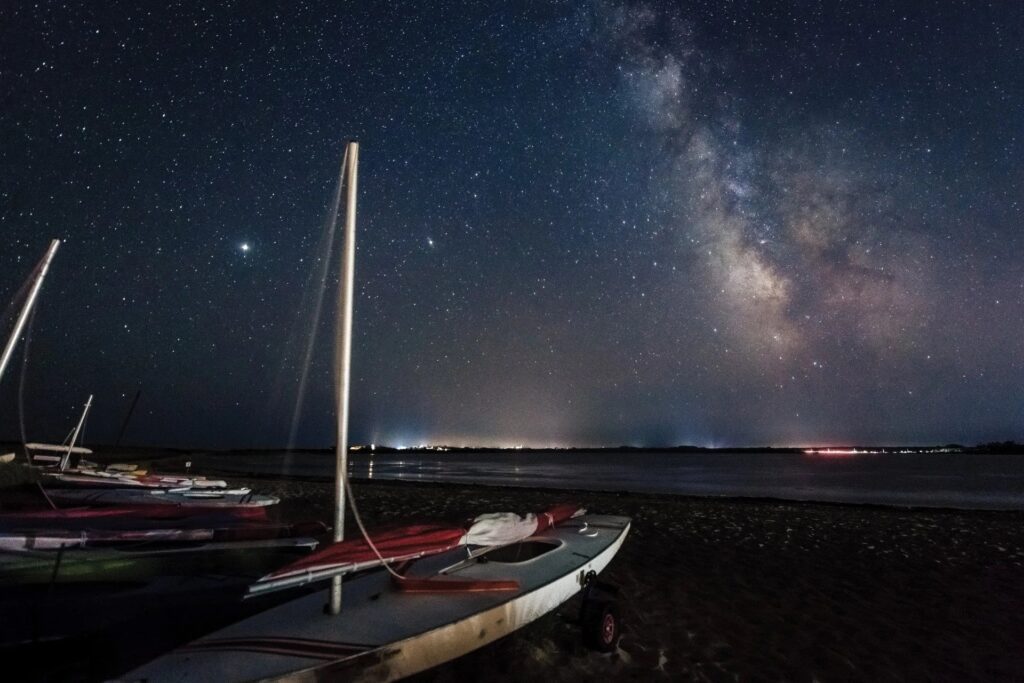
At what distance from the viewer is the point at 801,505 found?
29016 mm

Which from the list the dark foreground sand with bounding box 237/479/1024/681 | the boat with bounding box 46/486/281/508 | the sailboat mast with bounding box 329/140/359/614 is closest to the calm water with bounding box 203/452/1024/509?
the dark foreground sand with bounding box 237/479/1024/681

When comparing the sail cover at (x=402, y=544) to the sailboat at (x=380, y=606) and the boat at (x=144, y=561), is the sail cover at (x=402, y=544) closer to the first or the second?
the sailboat at (x=380, y=606)

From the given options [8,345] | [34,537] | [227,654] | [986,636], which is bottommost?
[986,636]

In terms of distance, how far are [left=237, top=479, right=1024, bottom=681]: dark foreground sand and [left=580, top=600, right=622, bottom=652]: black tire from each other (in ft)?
0.55

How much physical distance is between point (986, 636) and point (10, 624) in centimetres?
1428

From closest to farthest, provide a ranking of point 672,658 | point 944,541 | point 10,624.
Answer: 1. point 672,658
2. point 10,624
3. point 944,541

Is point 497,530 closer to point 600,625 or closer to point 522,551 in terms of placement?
point 522,551

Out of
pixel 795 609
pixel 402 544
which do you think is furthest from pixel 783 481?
pixel 402 544

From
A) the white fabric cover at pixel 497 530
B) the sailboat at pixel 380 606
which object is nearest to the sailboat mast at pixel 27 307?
the sailboat at pixel 380 606

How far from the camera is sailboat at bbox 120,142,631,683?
5102 mm

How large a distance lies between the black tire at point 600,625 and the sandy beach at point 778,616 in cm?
14

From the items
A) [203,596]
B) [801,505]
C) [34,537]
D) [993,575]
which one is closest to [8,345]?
[34,537]

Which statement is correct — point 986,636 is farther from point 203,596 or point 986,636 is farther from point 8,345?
point 8,345

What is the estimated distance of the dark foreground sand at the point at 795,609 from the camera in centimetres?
724
